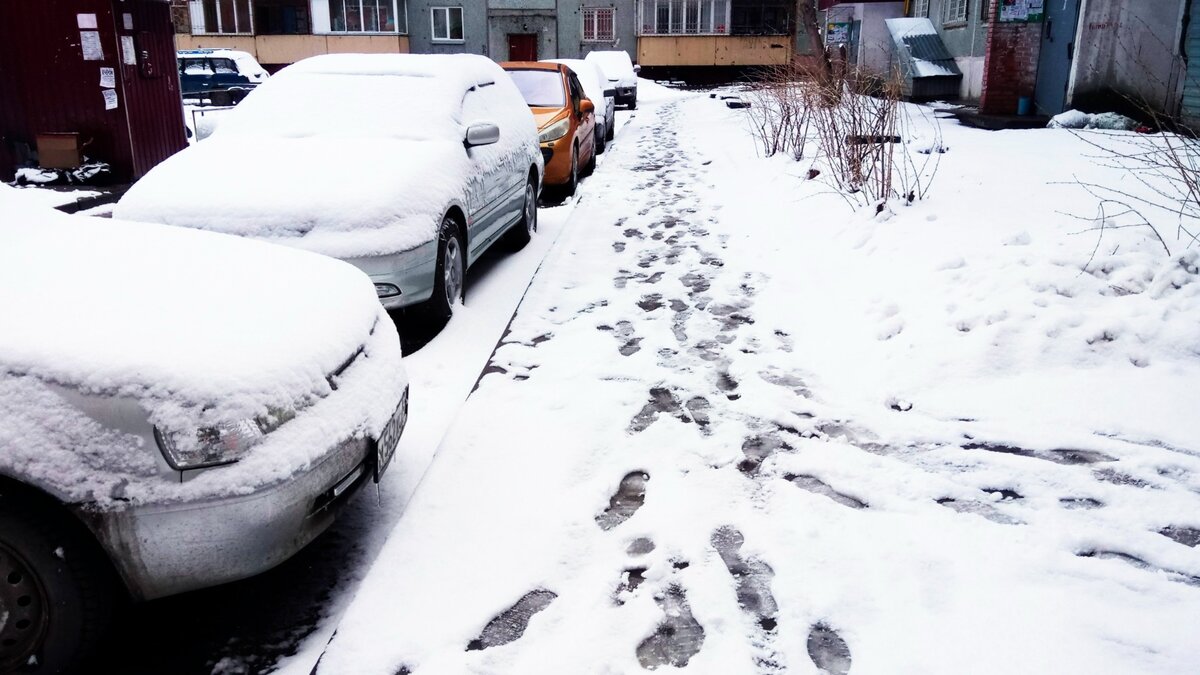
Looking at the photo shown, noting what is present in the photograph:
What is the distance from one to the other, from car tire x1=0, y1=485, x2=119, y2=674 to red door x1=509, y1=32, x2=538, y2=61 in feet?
120

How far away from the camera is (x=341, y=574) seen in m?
3.05

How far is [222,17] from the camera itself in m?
36.7

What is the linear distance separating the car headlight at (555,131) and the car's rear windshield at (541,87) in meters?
0.60

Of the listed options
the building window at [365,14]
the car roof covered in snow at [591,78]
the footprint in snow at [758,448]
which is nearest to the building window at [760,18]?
the building window at [365,14]

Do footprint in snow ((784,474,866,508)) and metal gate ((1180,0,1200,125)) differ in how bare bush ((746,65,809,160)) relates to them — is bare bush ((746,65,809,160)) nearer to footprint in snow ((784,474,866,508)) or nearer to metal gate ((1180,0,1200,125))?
metal gate ((1180,0,1200,125))

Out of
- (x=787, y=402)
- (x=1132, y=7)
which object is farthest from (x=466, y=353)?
(x=1132, y=7)

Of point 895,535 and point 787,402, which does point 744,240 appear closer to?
point 787,402

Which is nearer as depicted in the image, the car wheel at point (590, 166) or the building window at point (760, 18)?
the car wheel at point (590, 166)

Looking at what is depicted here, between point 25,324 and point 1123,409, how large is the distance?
4.28m

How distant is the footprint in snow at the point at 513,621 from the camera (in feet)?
8.45

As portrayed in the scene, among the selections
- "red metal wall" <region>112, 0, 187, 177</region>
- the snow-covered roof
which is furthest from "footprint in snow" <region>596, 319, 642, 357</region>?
the snow-covered roof

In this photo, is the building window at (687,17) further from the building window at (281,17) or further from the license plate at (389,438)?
the license plate at (389,438)

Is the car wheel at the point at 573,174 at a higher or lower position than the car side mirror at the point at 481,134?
lower

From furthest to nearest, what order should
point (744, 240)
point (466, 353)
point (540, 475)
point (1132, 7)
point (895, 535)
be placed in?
point (1132, 7) < point (744, 240) < point (466, 353) < point (540, 475) < point (895, 535)
